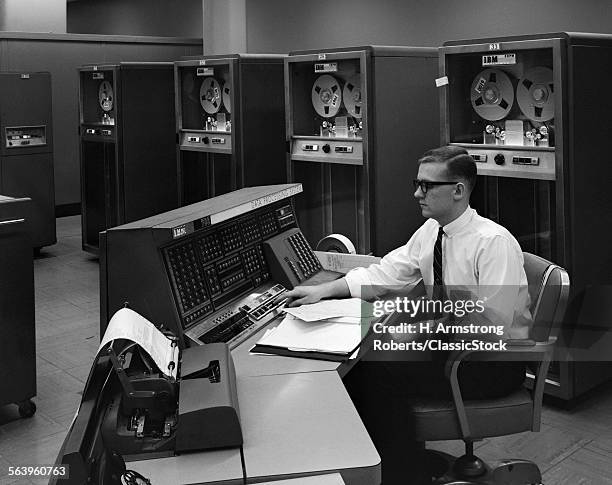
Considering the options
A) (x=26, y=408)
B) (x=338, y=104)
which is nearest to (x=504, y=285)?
(x=26, y=408)

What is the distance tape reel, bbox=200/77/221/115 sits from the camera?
578 centimetres

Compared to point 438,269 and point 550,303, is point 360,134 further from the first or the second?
point 550,303

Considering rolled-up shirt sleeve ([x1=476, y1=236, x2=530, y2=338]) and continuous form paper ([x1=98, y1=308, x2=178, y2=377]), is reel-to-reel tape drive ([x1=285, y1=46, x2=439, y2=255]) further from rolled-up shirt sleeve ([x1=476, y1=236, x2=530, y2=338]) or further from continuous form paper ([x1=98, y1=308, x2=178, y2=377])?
continuous form paper ([x1=98, y1=308, x2=178, y2=377])

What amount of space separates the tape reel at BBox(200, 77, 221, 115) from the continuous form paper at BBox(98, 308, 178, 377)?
13.0 feet

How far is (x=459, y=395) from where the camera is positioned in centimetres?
240

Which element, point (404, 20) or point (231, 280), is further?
point (404, 20)

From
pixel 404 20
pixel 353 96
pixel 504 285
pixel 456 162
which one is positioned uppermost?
pixel 404 20

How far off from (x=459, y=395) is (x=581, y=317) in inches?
62.7

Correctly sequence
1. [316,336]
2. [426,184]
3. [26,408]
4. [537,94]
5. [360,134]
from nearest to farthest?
1. [316,336]
2. [426,184]
3. [26,408]
4. [537,94]
5. [360,134]

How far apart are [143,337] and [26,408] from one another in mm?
2044

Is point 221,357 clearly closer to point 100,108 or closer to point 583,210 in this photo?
point 583,210

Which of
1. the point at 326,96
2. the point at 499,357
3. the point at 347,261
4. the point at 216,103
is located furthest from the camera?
the point at 216,103

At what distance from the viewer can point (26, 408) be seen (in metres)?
3.61

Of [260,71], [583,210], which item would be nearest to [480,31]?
[260,71]
